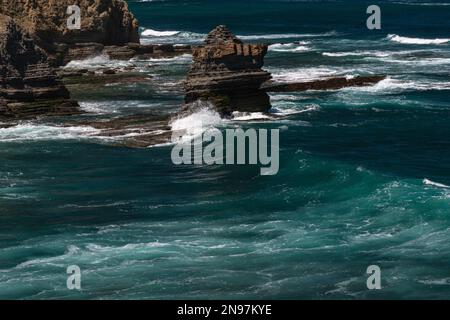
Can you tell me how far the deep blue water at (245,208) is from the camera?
41.3 metres

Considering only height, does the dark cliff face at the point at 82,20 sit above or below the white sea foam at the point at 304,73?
above

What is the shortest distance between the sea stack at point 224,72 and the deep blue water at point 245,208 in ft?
8.39

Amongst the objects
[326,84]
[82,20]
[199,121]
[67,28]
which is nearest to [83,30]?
[82,20]

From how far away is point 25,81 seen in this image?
7550cm

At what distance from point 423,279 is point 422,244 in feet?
15.5

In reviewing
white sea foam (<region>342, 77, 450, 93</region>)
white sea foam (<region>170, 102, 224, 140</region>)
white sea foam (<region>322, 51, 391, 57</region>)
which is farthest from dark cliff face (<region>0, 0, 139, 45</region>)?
white sea foam (<region>170, 102, 224, 140</region>)

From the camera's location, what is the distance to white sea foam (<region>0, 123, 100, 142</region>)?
69.2 meters

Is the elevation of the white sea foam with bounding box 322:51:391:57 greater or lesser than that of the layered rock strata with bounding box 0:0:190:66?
lesser

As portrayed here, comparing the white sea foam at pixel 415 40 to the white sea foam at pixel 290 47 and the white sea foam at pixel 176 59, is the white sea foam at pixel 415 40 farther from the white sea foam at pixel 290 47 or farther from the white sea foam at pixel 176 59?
the white sea foam at pixel 176 59

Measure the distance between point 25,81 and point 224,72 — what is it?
14387 millimetres

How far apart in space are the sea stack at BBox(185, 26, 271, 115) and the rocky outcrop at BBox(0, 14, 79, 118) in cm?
1095

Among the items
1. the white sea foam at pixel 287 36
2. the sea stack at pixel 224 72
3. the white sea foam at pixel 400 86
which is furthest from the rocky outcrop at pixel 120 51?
the sea stack at pixel 224 72

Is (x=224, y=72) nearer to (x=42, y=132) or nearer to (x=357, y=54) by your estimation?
(x=42, y=132)

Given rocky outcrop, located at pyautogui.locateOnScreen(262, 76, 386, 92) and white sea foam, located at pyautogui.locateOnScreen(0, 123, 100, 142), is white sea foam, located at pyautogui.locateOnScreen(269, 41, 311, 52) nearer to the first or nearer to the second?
rocky outcrop, located at pyautogui.locateOnScreen(262, 76, 386, 92)
